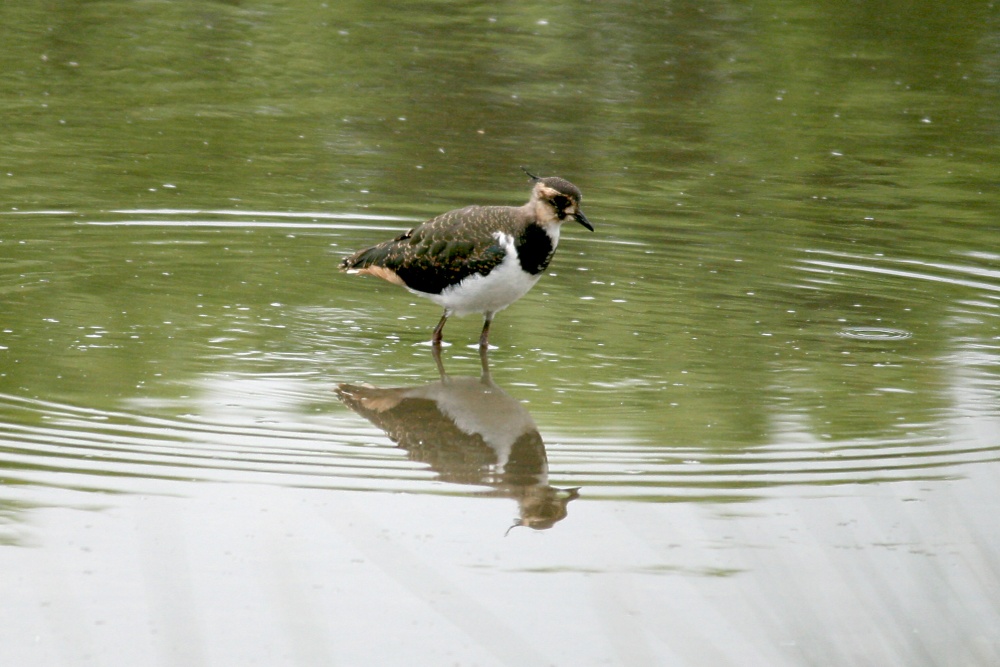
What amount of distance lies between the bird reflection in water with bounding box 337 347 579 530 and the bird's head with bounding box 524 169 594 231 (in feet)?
3.62

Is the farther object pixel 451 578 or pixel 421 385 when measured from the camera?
pixel 421 385

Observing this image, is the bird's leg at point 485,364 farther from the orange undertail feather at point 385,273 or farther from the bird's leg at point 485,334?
the orange undertail feather at point 385,273

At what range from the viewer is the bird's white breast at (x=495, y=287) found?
10289mm

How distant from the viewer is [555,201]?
412 inches

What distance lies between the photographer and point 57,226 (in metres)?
13.5

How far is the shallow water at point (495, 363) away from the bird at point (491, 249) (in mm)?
498

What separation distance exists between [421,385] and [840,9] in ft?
50.7

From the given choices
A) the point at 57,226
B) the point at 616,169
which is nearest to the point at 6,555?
the point at 57,226

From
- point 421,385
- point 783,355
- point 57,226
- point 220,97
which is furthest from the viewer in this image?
point 220,97

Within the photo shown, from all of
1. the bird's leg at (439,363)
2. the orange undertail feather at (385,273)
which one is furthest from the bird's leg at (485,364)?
the orange undertail feather at (385,273)

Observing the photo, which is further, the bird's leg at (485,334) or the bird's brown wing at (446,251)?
the bird's leg at (485,334)

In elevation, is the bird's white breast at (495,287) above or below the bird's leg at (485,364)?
above

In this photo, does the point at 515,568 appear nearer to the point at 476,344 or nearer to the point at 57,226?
the point at 476,344

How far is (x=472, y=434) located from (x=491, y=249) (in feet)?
5.61
